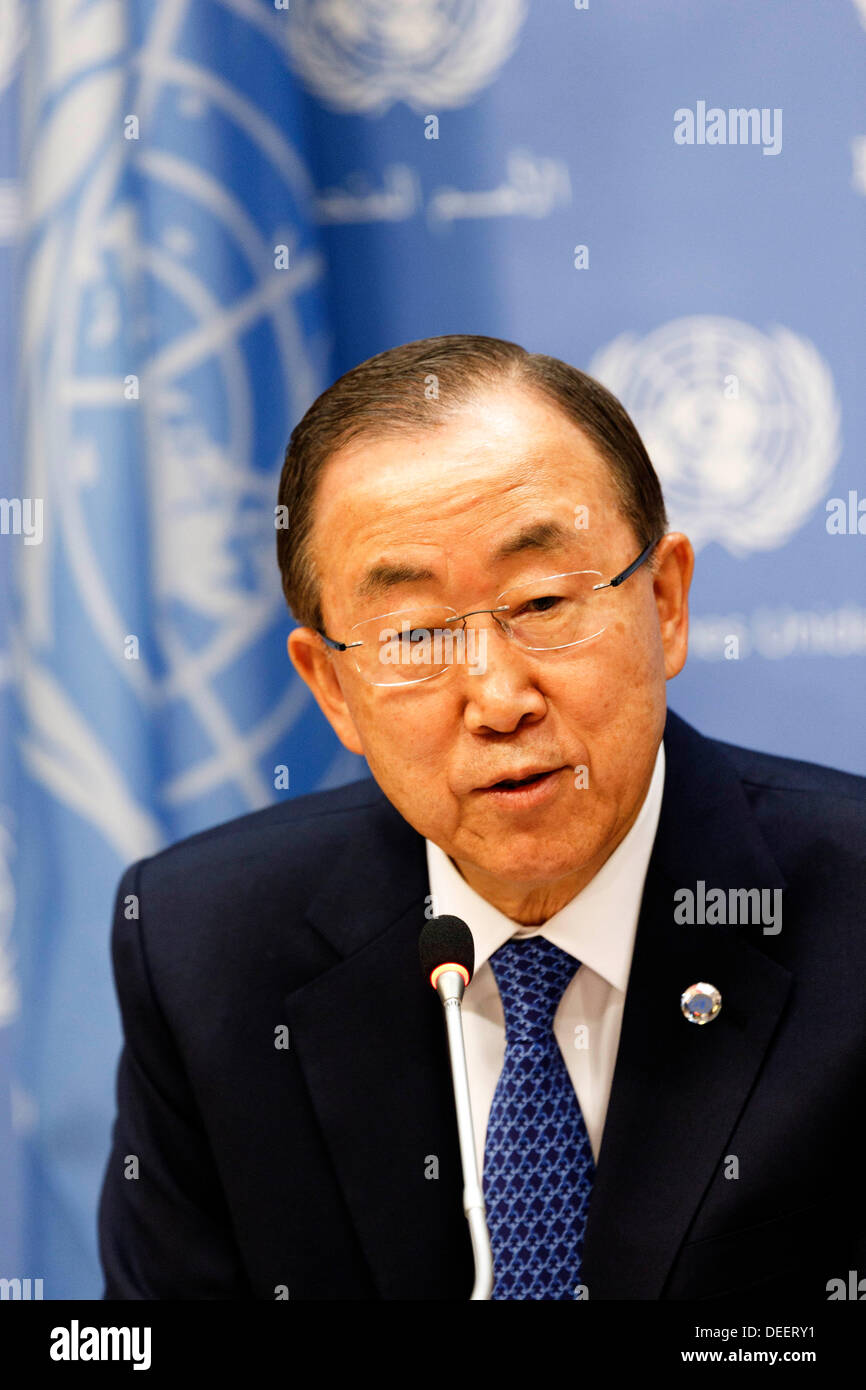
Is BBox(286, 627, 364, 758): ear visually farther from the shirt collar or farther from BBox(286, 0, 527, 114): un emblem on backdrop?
BBox(286, 0, 527, 114): un emblem on backdrop

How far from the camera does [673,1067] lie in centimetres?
135

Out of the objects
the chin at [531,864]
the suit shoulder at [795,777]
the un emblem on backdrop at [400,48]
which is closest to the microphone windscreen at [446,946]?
the chin at [531,864]

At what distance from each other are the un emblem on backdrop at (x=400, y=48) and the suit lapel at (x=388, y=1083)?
115 cm

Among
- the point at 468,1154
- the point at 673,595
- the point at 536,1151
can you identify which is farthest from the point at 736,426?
the point at 468,1154

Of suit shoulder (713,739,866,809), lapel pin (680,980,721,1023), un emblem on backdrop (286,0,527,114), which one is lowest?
lapel pin (680,980,721,1023)

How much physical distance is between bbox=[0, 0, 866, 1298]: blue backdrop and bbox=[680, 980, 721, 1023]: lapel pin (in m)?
0.62

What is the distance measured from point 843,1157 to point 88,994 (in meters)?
1.13

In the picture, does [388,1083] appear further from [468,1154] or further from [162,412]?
[162,412]

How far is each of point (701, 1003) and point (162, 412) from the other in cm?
117

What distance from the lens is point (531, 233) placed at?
189 cm

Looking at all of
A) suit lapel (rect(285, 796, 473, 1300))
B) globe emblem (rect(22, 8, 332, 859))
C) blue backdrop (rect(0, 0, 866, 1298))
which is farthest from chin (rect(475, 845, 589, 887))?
globe emblem (rect(22, 8, 332, 859))

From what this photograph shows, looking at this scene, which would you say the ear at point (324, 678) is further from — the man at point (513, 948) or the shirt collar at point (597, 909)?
the shirt collar at point (597, 909)

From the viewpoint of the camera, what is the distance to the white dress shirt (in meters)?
1.41

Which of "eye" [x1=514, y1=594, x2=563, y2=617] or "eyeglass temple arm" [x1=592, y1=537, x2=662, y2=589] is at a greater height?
"eyeglass temple arm" [x1=592, y1=537, x2=662, y2=589]
